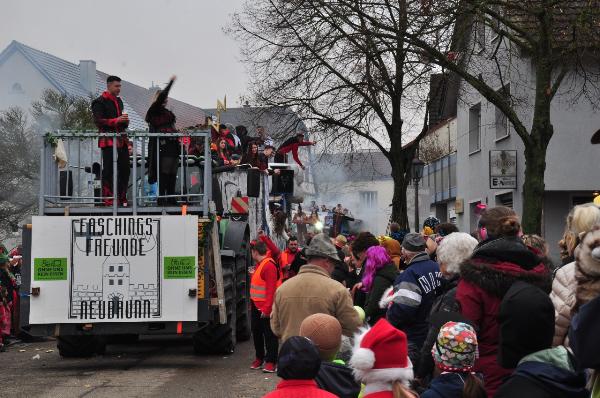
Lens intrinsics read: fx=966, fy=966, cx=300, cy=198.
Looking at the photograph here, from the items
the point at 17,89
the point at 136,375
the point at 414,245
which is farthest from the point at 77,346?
the point at 17,89

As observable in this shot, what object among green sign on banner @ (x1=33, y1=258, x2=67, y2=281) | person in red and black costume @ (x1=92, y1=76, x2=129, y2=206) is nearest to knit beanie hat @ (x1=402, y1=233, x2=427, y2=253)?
green sign on banner @ (x1=33, y1=258, x2=67, y2=281)

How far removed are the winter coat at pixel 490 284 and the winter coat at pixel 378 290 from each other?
266 cm

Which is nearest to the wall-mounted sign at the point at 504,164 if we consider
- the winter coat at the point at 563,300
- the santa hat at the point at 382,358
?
the winter coat at the point at 563,300

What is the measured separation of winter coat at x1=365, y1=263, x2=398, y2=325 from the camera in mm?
8234

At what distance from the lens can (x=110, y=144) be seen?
43.6 ft

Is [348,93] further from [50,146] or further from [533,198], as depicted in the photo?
[50,146]

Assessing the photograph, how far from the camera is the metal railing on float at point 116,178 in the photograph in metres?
13.1

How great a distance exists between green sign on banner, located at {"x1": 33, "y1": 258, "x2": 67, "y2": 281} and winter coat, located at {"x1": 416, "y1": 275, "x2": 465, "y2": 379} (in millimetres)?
7750

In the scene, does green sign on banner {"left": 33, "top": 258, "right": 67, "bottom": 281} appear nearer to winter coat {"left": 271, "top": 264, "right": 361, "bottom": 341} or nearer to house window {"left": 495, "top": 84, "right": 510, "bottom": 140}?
winter coat {"left": 271, "top": 264, "right": 361, "bottom": 341}

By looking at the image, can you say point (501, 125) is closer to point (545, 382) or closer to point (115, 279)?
point (115, 279)

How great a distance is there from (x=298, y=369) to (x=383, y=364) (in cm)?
47

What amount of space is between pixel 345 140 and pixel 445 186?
43.3 ft

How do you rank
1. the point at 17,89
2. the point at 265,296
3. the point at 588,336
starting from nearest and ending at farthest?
1. the point at 588,336
2. the point at 265,296
3. the point at 17,89

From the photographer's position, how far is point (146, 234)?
41.8 feet
